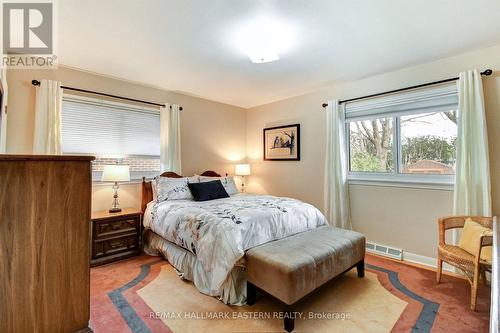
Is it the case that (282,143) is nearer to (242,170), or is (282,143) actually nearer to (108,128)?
(242,170)

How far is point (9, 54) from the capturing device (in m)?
2.59

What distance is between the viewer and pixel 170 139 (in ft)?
12.3

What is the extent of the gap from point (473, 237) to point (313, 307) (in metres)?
1.57

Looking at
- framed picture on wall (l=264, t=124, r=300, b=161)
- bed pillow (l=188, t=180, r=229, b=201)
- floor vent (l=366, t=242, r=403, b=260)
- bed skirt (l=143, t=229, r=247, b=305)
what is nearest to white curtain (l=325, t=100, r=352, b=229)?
floor vent (l=366, t=242, r=403, b=260)

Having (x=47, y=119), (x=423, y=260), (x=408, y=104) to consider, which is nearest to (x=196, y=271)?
(x=47, y=119)

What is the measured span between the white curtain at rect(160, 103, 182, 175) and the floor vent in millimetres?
3025

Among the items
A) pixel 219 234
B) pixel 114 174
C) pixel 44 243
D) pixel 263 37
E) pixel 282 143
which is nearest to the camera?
pixel 44 243

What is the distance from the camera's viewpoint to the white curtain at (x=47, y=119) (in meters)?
2.68

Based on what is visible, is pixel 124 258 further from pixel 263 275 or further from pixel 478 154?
pixel 478 154

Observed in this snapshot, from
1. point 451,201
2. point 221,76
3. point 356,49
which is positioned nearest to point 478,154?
point 451,201

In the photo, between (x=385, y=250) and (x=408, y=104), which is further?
(x=385, y=250)

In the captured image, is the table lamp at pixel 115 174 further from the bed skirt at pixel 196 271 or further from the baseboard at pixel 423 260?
the baseboard at pixel 423 260

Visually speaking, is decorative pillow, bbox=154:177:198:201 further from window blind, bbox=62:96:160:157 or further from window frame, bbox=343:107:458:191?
window frame, bbox=343:107:458:191

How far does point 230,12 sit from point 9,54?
2.56 m
